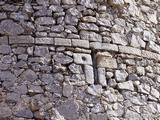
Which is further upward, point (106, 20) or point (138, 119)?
point (106, 20)

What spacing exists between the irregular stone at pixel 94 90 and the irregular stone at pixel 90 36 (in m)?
0.64

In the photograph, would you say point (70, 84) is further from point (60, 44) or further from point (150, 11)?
point (150, 11)

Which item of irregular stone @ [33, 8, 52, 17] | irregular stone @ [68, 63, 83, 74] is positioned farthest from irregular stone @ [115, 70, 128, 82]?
irregular stone @ [33, 8, 52, 17]

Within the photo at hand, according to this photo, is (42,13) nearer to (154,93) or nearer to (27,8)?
(27,8)

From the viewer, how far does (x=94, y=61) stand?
7.10 metres

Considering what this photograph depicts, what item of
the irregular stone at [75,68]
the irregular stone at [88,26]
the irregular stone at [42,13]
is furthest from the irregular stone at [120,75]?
the irregular stone at [42,13]

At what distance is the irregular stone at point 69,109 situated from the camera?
668cm

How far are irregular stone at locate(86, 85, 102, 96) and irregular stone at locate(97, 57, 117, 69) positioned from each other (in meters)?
0.31

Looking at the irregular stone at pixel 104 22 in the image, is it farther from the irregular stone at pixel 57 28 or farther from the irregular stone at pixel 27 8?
the irregular stone at pixel 27 8

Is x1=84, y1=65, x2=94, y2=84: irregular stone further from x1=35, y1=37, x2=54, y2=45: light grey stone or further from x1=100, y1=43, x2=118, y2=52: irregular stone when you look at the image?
x1=35, y1=37, x2=54, y2=45: light grey stone

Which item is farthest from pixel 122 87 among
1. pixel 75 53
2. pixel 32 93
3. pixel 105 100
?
pixel 32 93

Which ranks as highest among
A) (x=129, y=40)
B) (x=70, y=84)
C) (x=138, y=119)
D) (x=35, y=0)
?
(x=35, y=0)

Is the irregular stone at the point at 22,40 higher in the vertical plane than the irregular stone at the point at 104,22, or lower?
lower

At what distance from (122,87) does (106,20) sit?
95 cm
